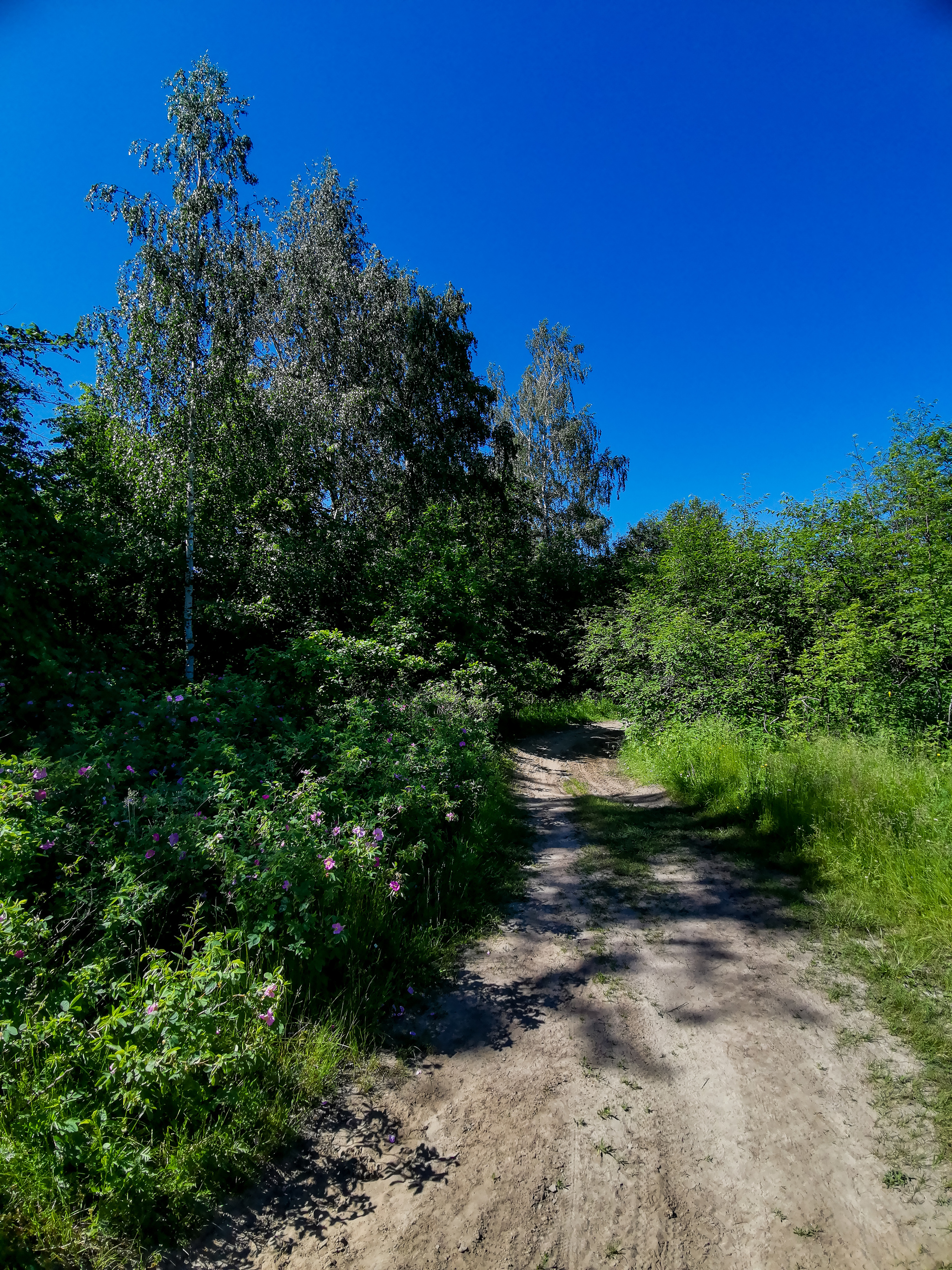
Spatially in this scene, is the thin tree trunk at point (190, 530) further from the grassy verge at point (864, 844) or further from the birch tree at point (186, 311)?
the grassy verge at point (864, 844)

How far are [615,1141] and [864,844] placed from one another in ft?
10.0

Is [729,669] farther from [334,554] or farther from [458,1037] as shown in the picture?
[334,554]

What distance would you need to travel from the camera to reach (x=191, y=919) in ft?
9.59

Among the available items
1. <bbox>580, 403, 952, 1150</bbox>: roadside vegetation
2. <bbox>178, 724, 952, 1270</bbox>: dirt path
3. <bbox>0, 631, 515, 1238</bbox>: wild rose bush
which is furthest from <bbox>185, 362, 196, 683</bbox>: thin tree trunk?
<bbox>178, 724, 952, 1270</bbox>: dirt path

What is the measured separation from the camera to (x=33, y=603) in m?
6.56

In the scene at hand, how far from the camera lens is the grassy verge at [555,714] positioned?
1272 cm

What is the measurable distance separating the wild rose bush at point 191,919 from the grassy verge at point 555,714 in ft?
23.9

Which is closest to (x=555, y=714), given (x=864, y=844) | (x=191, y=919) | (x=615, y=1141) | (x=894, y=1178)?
(x=864, y=844)

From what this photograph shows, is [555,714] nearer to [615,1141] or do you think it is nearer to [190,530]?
[190,530]

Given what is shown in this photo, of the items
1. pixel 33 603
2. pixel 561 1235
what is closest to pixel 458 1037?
pixel 561 1235

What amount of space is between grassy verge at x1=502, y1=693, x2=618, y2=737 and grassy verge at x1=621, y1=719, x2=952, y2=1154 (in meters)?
5.93

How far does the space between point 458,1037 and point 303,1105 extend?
0.78m

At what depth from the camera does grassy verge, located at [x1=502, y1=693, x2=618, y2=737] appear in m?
12.7

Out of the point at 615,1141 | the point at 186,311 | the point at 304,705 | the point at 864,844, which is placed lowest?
the point at 615,1141
